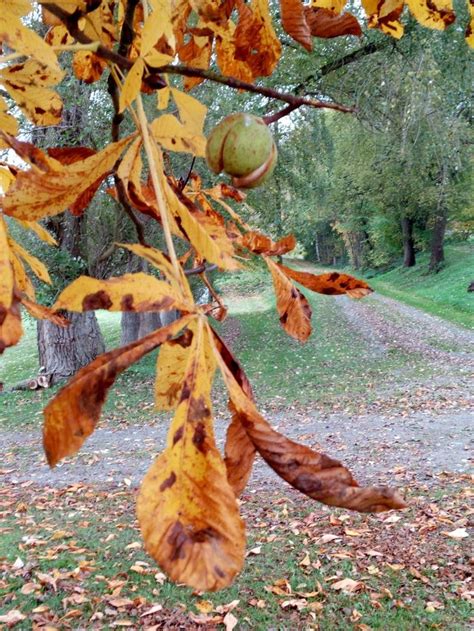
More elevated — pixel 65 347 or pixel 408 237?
pixel 408 237

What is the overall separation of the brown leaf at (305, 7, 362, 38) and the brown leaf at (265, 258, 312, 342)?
0.98 feet

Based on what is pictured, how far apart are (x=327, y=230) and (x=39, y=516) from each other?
99.1 feet

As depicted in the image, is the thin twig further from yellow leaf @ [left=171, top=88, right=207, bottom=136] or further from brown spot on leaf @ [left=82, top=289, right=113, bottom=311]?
brown spot on leaf @ [left=82, top=289, right=113, bottom=311]

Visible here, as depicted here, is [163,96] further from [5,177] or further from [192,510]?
[192,510]

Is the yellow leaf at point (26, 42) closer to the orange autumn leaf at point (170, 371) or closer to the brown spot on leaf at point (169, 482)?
the orange autumn leaf at point (170, 371)

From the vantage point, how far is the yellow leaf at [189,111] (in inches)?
29.3

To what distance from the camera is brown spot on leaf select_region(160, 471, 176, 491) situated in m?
0.41

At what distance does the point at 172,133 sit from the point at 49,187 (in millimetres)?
198

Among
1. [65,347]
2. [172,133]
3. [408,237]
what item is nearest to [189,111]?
[172,133]

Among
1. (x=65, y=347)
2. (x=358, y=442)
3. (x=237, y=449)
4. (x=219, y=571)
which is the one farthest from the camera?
(x=65, y=347)

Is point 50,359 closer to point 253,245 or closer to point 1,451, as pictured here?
point 1,451

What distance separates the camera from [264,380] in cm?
944

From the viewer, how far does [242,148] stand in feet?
2.10

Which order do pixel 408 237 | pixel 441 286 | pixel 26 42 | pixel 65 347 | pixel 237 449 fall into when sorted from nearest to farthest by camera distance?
pixel 237 449 < pixel 26 42 < pixel 65 347 < pixel 441 286 < pixel 408 237
